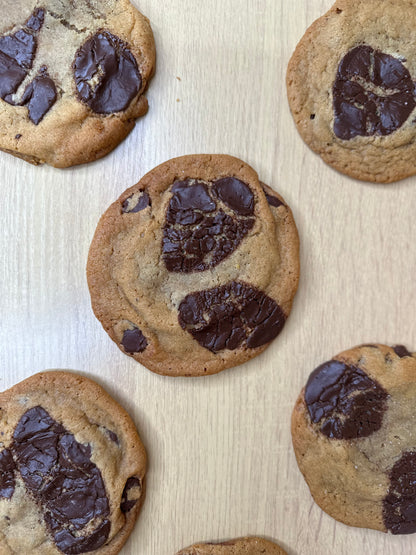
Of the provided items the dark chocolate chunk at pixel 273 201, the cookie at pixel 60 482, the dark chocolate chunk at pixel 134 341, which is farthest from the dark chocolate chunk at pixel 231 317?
the cookie at pixel 60 482

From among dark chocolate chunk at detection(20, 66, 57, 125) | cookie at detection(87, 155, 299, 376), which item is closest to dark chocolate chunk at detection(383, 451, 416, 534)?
cookie at detection(87, 155, 299, 376)

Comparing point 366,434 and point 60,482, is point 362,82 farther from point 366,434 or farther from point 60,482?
point 60,482

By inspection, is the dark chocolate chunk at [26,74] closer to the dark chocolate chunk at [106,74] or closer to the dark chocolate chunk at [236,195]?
the dark chocolate chunk at [106,74]

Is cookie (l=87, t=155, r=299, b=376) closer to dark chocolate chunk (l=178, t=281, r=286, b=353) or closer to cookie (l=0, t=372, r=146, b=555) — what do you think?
dark chocolate chunk (l=178, t=281, r=286, b=353)

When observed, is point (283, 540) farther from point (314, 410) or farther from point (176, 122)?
point (176, 122)

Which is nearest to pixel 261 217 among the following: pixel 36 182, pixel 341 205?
pixel 341 205
